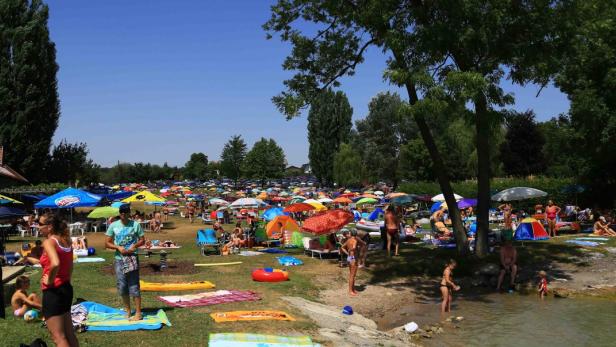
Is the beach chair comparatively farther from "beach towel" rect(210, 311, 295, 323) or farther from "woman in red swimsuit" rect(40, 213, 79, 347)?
"woman in red swimsuit" rect(40, 213, 79, 347)

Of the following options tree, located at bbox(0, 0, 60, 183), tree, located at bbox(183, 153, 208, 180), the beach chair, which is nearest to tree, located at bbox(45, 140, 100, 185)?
tree, located at bbox(0, 0, 60, 183)

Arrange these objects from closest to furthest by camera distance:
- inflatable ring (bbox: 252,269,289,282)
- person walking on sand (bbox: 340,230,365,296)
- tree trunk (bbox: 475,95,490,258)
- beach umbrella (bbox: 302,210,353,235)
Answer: person walking on sand (bbox: 340,230,365,296) → inflatable ring (bbox: 252,269,289,282) → tree trunk (bbox: 475,95,490,258) → beach umbrella (bbox: 302,210,353,235)

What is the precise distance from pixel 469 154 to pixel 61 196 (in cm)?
4520

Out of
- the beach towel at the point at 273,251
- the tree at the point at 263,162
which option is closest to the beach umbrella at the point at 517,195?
the beach towel at the point at 273,251

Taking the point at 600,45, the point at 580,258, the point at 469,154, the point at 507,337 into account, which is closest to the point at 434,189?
the point at 469,154

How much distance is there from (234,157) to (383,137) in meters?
33.3

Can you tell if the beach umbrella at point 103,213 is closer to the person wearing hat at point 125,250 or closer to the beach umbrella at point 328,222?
the beach umbrella at point 328,222

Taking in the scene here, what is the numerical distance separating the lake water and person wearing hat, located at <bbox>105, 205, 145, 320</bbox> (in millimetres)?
5613

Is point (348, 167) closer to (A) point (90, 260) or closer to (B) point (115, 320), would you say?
(A) point (90, 260)

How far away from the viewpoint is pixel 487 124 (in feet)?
44.4

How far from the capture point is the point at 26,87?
130 ft

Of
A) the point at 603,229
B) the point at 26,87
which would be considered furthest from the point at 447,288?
the point at 26,87

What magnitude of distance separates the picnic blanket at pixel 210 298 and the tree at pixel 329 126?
218 feet

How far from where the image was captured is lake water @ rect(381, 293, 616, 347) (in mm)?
10211
